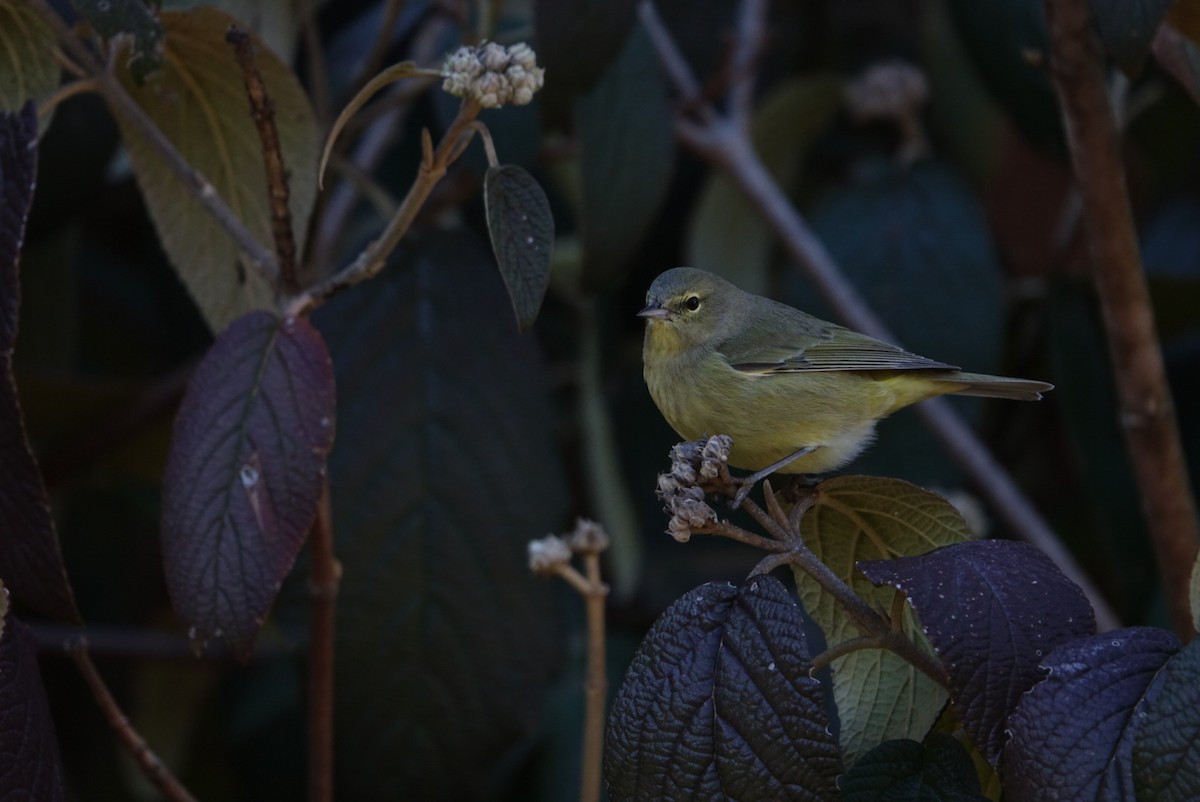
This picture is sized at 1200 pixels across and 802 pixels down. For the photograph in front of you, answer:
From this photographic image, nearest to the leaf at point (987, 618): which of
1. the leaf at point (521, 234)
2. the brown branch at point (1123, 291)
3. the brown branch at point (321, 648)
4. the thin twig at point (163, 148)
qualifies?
the leaf at point (521, 234)

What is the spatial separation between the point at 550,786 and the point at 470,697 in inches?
25.7

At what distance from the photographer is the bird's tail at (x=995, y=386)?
2.19 m

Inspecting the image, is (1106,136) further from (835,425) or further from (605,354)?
(605,354)

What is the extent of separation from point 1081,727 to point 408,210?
0.88 m

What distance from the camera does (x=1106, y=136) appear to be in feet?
6.20

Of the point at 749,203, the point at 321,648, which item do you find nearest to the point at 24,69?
the point at 321,648

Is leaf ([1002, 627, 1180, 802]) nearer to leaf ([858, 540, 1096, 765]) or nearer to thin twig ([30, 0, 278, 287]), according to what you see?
leaf ([858, 540, 1096, 765])

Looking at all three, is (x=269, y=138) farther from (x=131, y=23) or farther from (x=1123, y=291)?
(x=1123, y=291)

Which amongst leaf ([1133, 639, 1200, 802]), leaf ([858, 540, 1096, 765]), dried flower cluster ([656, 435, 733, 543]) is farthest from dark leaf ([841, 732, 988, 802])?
dried flower cluster ([656, 435, 733, 543])

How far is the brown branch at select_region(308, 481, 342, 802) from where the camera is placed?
166 cm

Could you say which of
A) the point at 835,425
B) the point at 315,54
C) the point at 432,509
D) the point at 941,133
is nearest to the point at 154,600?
the point at 432,509

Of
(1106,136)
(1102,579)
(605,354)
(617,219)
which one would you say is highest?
(1106,136)

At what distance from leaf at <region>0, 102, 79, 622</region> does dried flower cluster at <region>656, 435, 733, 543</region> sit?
0.68 m

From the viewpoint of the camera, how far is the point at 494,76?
4.53 ft
